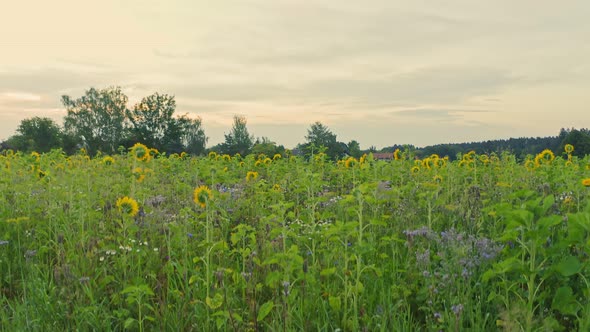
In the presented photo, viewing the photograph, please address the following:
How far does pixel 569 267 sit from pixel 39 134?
275 ft

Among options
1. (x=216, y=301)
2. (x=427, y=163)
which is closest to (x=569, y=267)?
(x=216, y=301)

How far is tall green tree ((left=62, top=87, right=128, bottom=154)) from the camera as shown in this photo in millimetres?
80369

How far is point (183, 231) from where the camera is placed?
14.1 feet

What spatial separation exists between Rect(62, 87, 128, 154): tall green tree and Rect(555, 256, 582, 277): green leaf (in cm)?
8173

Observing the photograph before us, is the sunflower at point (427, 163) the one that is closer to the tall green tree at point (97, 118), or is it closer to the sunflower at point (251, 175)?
the sunflower at point (251, 175)

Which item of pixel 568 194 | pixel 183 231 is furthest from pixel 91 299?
pixel 568 194

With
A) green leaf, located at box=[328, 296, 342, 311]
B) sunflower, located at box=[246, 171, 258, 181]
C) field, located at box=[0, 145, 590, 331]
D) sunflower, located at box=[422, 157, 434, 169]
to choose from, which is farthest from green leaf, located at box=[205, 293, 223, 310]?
sunflower, located at box=[422, 157, 434, 169]

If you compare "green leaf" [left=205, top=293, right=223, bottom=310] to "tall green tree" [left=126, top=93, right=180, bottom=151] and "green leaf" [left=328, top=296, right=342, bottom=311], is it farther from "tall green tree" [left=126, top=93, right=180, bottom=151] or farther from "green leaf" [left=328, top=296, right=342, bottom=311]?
"tall green tree" [left=126, top=93, right=180, bottom=151]

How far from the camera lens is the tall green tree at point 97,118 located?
264ft

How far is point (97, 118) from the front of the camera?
81.7 m

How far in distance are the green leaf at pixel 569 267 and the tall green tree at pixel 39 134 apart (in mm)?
77906

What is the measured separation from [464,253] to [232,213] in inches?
126

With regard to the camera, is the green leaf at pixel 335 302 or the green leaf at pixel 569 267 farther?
the green leaf at pixel 335 302

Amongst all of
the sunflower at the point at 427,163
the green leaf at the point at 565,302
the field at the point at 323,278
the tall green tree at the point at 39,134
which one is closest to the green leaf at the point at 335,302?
the field at the point at 323,278
